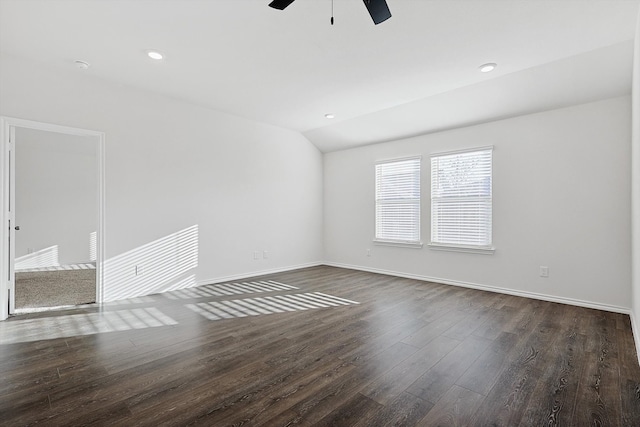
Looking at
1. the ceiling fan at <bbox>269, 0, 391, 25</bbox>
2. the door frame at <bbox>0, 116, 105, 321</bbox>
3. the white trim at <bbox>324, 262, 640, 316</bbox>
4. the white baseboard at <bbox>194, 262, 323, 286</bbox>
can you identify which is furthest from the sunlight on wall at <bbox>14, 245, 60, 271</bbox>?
the ceiling fan at <bbox>269, 0, 391, 25</bbox>

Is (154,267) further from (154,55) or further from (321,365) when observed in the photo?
(321,365)

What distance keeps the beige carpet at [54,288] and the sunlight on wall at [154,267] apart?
412 mm

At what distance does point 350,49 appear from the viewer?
311 centimetres

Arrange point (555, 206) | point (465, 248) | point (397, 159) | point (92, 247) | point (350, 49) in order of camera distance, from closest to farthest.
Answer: point (350, 49)
point (555, 206)
point (465, 248)
point (397, 159)
point (92, 247)

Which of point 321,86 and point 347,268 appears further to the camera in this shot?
point 347,268

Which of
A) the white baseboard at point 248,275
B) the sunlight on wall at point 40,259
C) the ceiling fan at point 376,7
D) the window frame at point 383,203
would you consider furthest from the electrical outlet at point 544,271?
the sunlight on wall at point 40,259

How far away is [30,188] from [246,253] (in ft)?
16.8

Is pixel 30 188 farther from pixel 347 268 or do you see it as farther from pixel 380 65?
pixel 380 65

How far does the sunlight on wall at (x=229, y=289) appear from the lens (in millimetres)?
4310

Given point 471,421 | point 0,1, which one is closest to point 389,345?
point 471,421

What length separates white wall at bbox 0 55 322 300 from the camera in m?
3.71

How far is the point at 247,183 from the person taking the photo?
5.46 meters

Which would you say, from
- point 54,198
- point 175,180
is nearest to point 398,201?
point 175,180

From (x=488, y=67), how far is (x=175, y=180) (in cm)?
432
